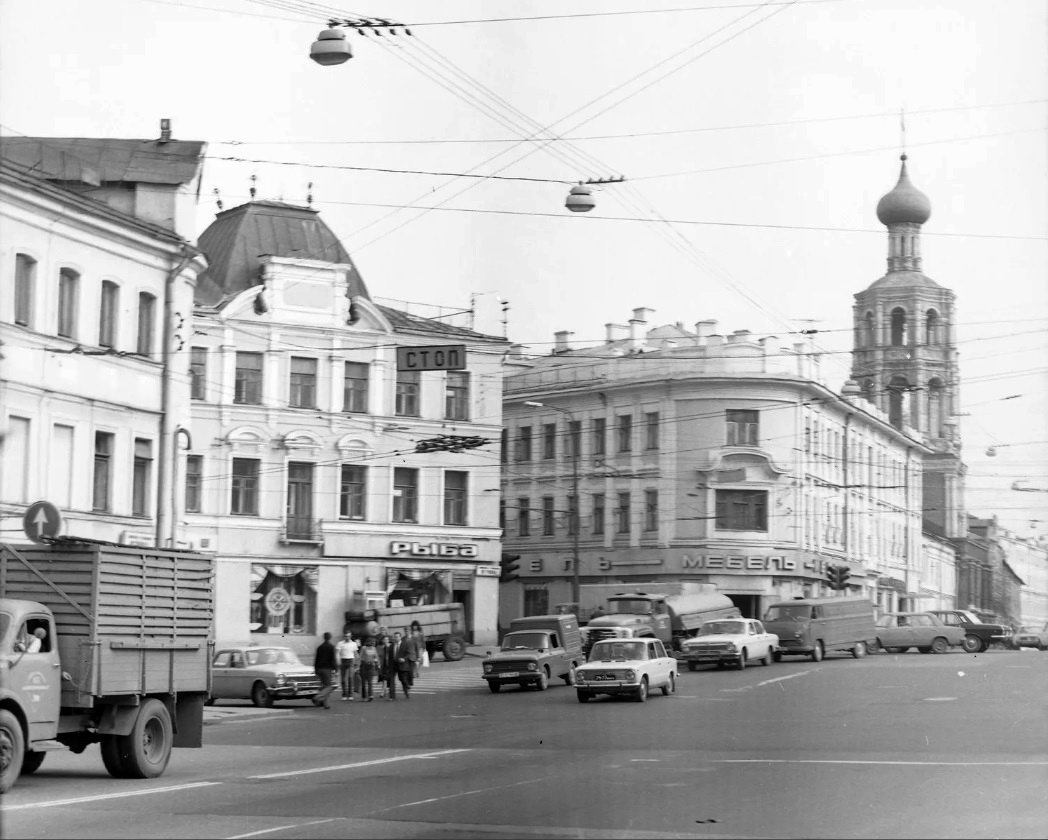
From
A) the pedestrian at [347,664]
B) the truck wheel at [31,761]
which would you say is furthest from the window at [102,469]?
the truck wheel at [31,761]

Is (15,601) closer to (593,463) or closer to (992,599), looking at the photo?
(593,463)

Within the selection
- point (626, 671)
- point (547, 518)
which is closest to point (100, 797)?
point (626, 671)

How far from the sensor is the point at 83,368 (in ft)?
127

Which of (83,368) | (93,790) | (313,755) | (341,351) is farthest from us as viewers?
(341,351)

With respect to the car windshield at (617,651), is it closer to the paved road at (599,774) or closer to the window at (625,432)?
the paved road at (599,774)

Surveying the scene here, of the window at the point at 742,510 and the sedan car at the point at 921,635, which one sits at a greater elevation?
the window at the point at 742,510

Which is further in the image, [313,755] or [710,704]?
[710,704]

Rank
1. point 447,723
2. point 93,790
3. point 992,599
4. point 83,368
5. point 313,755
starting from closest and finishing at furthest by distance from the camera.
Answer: point 93,790 → point 313,755 → point 447,723 → point 83,368 → point 992,599

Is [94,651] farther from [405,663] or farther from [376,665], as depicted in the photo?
[376,665]

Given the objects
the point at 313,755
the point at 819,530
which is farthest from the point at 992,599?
the point at 313,755

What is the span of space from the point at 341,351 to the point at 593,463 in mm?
22403

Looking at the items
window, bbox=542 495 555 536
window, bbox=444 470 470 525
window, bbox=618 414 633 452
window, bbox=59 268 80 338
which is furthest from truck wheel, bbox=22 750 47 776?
window, bbox=542 495 555 536

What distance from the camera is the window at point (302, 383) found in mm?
57719

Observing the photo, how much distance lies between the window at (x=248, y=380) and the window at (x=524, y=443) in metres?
25.4
